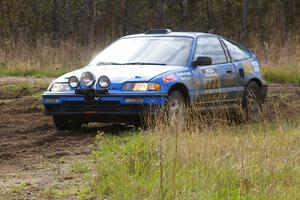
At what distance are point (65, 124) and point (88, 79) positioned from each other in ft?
3.28

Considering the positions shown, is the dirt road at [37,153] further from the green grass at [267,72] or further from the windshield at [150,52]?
the green grass at [267,72]

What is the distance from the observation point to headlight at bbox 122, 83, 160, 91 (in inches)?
371

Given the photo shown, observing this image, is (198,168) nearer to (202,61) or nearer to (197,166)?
(197,166)

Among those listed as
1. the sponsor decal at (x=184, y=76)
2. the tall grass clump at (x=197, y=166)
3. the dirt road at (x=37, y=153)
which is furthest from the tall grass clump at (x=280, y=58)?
the tall grass clump at (x=197, y=166)

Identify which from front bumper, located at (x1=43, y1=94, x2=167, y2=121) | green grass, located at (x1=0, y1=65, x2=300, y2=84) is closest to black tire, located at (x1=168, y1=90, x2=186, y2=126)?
front bumper, located at (x1=43, y1=94, x2=167, y2=121)

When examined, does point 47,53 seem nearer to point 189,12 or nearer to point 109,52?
point 109,52

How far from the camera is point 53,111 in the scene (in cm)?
991

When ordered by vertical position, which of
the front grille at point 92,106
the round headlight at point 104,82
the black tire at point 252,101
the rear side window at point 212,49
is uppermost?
the rear side window at point 212,49

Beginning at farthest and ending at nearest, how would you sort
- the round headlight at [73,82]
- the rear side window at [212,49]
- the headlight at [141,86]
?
the rear side window at [212,49]
the round headlight at [73,82]
the headlight at [141,86]

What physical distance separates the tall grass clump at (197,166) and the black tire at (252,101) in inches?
120

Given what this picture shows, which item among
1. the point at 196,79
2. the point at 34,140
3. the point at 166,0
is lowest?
the point at 34,140

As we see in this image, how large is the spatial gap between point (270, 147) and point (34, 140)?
3.27 metres

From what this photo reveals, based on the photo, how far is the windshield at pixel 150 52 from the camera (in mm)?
10423

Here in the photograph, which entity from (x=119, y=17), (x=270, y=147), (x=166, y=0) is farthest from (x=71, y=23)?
(x=270, y=147)
